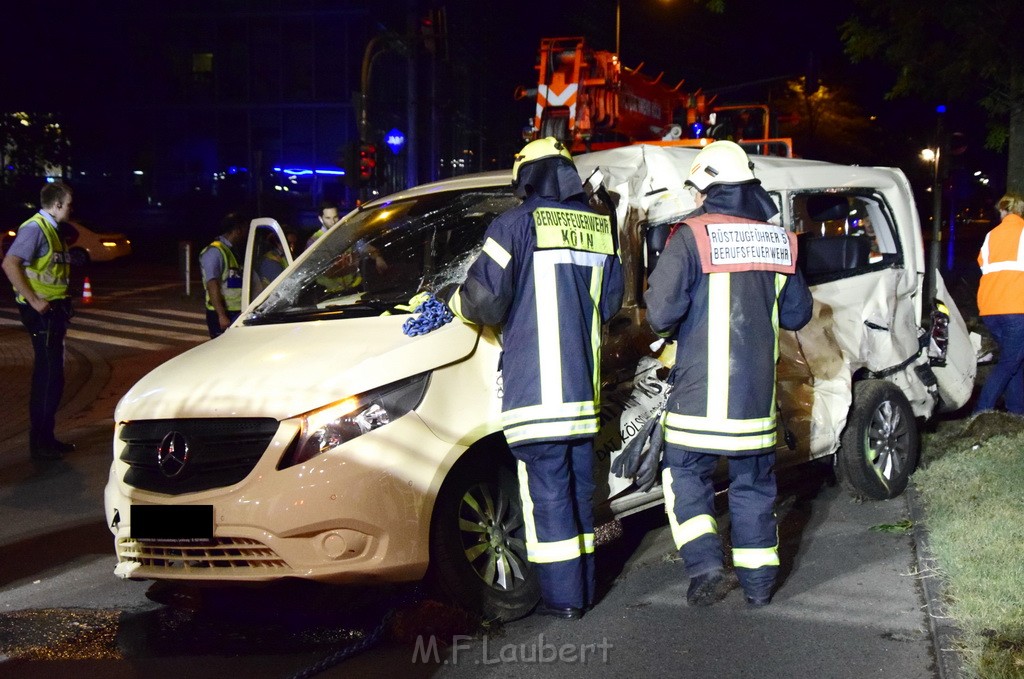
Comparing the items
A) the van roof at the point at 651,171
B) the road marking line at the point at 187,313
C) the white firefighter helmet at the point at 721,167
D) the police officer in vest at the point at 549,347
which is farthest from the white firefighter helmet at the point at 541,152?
the road marking line at the point at 187,313

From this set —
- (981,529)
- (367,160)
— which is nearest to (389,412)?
(981,529)

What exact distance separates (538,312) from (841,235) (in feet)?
9.27

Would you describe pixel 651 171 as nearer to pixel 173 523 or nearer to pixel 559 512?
pixel 559 512

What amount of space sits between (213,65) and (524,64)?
13885 millimetres

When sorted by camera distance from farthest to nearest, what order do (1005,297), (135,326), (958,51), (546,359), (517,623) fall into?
(135,326) → (958,51) → (1005,297) → (517,623) → (546,359)

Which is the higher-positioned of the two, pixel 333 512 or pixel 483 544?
pixel 333 512

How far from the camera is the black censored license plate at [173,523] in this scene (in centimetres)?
421

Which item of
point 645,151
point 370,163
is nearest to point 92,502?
point 645,151

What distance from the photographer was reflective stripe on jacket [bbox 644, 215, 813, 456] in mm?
4496

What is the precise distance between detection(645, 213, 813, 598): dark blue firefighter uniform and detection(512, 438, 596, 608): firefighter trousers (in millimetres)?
401

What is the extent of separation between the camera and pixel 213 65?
43.0 meters

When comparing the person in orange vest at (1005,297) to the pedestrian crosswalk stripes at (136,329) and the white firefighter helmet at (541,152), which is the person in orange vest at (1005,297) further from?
the pedestrian crosswalk stripes at (136,329)

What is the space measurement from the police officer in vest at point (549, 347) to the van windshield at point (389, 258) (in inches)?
28.5

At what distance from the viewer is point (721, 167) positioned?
4594mm
